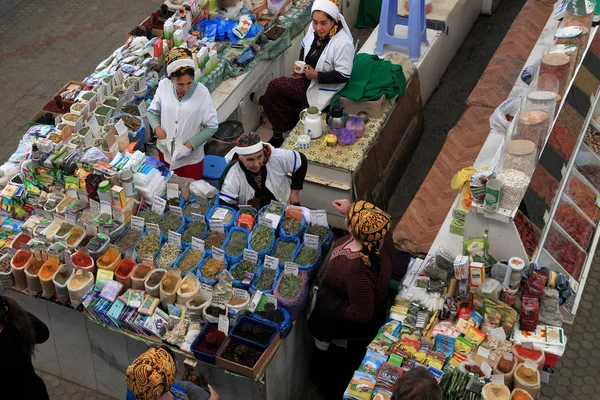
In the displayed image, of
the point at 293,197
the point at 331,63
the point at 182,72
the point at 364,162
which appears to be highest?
the point at 182,72

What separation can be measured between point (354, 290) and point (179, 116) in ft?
8.66

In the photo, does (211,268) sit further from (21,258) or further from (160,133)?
(160,133)

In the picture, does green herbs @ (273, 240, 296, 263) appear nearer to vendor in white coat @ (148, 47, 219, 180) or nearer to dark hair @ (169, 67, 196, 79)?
vendor in white coat @ (148, 47, 219, 180)

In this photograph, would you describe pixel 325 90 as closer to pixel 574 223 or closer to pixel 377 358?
pixel 574 223

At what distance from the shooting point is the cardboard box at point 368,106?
7867 millimetres

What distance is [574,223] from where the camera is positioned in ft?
21.1

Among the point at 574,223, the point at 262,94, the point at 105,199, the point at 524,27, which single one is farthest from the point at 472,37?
the point at 105,199

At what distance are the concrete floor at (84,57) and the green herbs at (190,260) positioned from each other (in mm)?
2943

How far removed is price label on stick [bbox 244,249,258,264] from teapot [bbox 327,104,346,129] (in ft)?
7.74

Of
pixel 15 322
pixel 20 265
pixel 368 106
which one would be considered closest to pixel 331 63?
pixel 368 106

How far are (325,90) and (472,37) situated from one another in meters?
4.28

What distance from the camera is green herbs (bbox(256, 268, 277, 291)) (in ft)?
18.8

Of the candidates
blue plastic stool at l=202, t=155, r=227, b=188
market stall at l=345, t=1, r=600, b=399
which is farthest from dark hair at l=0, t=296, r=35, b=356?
blue plastic stool at l=202, t=155, r=227, b=188

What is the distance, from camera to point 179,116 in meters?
6.89
